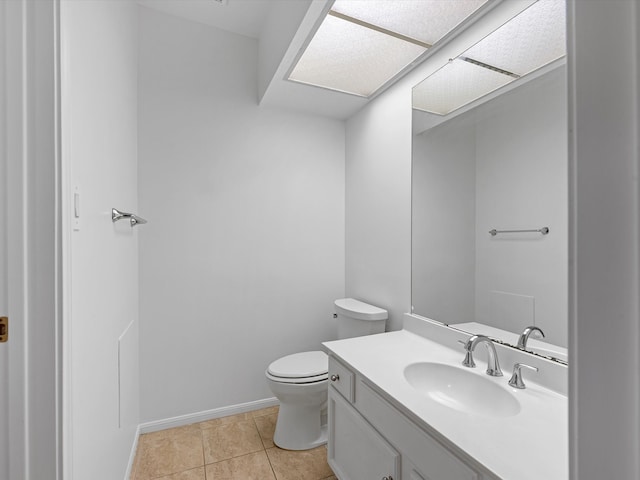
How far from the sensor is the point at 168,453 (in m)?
1.76

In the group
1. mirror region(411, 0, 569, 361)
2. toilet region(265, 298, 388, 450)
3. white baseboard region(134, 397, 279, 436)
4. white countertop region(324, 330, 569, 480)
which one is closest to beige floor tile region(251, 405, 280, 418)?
white baseboard region(134, 397, 279, 436)

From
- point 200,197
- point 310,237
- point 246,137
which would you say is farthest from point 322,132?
point 200,197

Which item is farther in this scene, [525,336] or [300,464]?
[300,464]

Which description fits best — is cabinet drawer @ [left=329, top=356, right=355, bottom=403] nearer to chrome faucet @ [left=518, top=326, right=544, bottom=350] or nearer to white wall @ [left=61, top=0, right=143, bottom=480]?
chrome faucet @ [left=518, top=326, right=544, bottom=350]

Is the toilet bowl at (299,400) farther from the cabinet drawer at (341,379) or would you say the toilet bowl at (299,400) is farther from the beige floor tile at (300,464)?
the cabinet drawer at (341,379)

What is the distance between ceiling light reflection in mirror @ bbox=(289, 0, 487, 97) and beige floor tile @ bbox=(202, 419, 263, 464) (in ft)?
7.26

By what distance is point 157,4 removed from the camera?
190 cm

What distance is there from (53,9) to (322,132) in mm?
1766

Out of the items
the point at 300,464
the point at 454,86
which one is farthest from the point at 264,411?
the point at 454,86

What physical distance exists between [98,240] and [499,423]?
4.70 ft

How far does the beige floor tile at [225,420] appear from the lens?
6.66 ft

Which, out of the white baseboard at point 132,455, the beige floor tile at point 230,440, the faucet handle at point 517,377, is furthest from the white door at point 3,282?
the faucet handle at point 517,377

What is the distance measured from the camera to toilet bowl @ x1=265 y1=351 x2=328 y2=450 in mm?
1730

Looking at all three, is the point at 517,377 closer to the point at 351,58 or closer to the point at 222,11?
the point at 351,58
